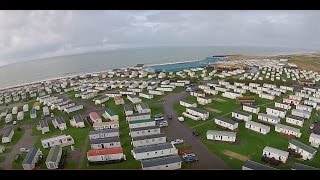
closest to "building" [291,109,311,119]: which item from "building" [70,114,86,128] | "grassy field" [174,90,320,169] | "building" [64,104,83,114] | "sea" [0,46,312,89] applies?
"grassy field" [174,90,320,169]

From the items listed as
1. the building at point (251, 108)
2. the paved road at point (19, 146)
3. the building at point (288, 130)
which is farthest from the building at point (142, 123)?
the building at point (288, 130)

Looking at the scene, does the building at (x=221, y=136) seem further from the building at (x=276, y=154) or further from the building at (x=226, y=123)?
the building at (x=276, y=154)

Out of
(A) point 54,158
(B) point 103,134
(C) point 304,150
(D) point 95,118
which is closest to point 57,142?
(A) point 54,158

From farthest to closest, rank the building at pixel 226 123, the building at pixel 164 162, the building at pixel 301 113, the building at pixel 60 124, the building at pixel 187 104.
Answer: the building at pixel 187 104 → the building at pixel 301 113 → the building at pixel 60 124 → the building at pixel 226 123 → the building at pixel 164 162

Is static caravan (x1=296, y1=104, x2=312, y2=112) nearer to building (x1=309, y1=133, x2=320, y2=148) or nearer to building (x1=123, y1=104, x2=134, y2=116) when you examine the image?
building (x1=309, y1=133, x2=320, y2=148)

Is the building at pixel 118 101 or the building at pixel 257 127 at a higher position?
the building at pixel 118 101
